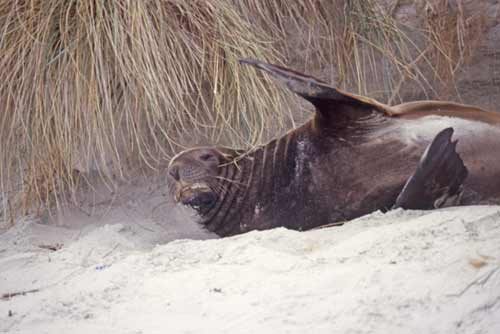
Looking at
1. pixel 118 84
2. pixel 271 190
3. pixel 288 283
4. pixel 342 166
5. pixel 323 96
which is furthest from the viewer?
pixel 118 84

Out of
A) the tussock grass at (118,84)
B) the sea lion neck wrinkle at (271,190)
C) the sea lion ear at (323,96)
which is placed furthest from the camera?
the tussock grass at (118,84)

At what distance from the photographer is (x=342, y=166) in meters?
3.08

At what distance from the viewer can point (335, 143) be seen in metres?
3.11

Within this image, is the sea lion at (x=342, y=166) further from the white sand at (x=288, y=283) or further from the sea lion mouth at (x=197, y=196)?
the white sand at (x=288, y=283)

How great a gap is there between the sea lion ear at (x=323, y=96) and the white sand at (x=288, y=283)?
44cm

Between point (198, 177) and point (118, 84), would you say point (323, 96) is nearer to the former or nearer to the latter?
point (198, 177)

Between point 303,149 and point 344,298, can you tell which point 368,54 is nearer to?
point 303,149

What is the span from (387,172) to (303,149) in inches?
14.6

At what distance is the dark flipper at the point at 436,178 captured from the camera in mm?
2701

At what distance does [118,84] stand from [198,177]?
57 cm

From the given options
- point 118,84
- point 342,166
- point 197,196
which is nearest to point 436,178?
point 342,166

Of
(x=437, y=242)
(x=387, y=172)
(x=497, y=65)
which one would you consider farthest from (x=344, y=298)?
(x=497, y=65)

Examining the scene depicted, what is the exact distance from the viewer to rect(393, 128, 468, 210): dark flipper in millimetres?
2701

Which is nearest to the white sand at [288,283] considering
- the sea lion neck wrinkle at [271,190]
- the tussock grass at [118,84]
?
the sea lion neck wrinkle at [271,190]
